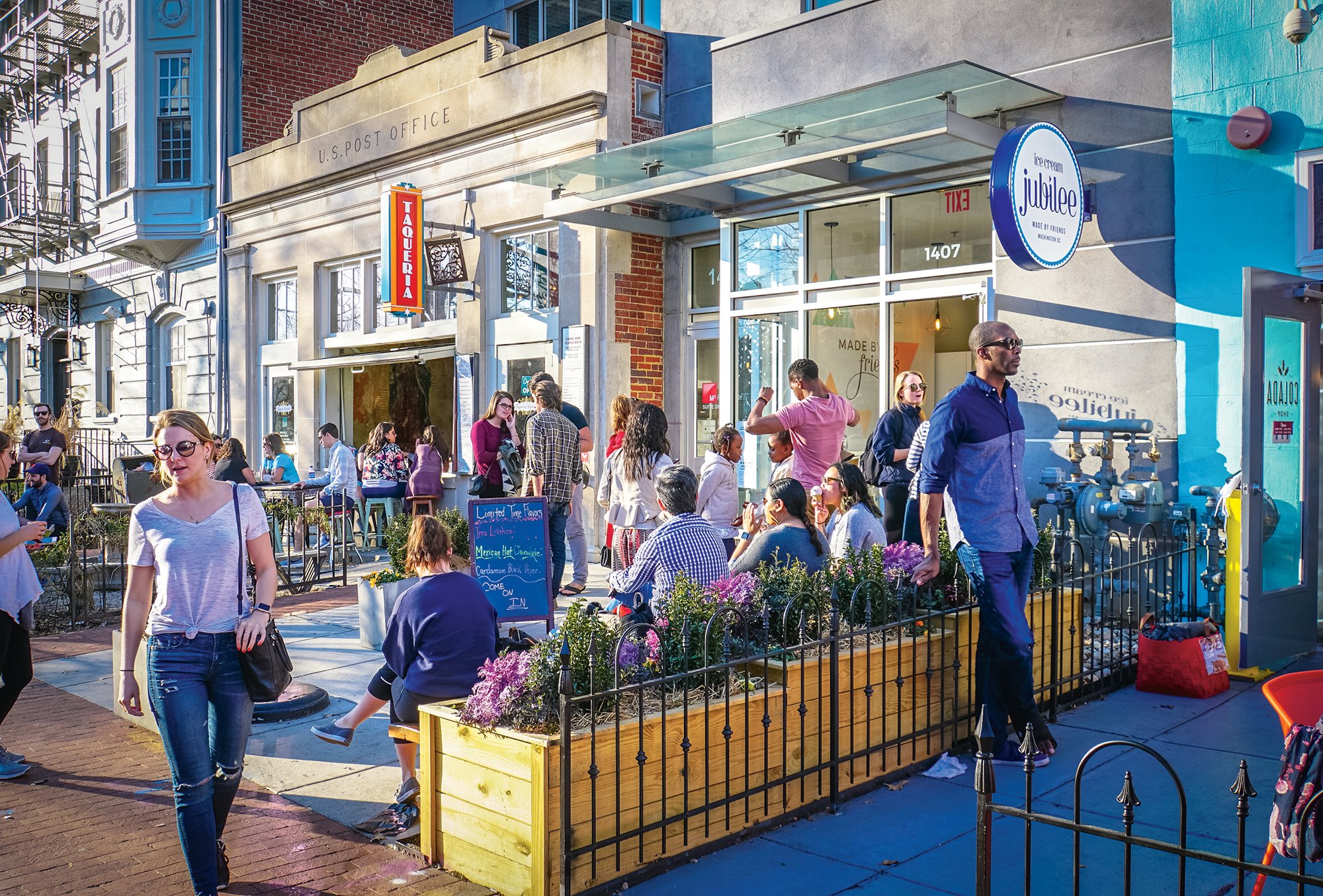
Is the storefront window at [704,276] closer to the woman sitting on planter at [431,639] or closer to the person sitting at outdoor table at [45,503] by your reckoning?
the person sitting at outdoor table at [45,503]

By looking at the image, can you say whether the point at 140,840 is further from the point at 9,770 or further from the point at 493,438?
the point at 493,438

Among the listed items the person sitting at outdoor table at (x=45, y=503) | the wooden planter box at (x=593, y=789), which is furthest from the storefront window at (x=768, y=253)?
the wooden planter box at (x=593, y=789)

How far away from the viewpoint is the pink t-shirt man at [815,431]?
8117 mm

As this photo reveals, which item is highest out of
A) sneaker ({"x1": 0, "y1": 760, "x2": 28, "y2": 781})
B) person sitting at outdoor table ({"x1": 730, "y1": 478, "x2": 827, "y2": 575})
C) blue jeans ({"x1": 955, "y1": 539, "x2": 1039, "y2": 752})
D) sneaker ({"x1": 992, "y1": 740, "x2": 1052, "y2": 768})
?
person sitting at outdoor table ({"x1": 730, "y1": 478, "x2": 827, "y2": 575})

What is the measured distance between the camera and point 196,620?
414cm

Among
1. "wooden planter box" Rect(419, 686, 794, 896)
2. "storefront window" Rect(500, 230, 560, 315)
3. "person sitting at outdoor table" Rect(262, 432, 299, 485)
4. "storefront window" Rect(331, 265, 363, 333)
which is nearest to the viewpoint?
"wooden planter box" Rect(419, 686, 794, 896)

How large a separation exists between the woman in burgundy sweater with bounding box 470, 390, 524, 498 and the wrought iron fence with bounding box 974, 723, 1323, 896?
20.0 feet

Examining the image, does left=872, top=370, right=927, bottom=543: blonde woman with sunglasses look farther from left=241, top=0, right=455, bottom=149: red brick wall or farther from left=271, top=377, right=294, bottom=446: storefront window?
left=241, top=0, right=455, bottom=149: red brick wall

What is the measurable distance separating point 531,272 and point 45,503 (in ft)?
20.8

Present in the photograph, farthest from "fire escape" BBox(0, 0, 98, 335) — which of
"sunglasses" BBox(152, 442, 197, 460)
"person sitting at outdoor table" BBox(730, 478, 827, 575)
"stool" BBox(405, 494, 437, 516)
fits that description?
"sunglasses" BBox(152, 442, 197, 460)

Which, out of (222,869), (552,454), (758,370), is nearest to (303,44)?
(758,370)

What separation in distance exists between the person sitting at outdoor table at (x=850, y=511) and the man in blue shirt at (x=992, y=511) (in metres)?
1.00

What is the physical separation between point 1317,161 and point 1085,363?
205cm

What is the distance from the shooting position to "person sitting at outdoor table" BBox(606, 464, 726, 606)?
5637 mm
